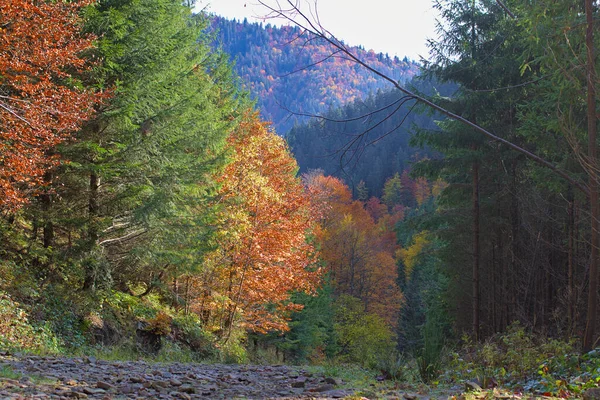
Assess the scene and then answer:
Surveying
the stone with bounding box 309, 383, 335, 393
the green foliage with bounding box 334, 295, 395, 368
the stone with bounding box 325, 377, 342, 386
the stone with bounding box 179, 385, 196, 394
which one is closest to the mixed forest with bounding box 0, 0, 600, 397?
the stone with bounding box 325, 377, 342, 386

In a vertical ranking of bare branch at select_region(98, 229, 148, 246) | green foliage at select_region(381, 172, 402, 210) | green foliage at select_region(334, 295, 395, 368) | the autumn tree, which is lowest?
green foliage at select_region(334, 295, 395, 368)

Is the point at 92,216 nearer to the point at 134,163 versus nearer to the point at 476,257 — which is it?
the point at 134,163

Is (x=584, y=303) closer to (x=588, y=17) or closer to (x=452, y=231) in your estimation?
(x=452, y=231)

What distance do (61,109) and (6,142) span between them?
3.89ft

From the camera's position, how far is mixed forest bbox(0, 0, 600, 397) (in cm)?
782

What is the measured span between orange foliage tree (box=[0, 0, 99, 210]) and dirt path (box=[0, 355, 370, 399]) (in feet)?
11.5

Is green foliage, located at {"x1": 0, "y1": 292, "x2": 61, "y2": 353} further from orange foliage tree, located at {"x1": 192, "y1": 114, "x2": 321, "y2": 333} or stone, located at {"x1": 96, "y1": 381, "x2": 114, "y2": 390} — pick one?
orange foliage tree, located at {"x1": 192, "y1": 114, "x2": 321, "y2": 333}

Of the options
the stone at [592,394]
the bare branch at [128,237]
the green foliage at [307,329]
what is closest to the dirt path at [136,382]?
the stone at [592,394]

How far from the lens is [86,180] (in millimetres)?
11664

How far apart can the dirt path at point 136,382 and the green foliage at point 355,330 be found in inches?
981

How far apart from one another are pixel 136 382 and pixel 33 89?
5863mm

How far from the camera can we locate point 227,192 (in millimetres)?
15383

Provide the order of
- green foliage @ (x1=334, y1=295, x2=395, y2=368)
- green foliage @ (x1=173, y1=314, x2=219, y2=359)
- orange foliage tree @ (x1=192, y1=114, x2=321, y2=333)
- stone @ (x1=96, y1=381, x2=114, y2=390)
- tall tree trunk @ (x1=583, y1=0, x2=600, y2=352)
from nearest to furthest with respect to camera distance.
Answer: stone @ (x1=96, y1=381, x2=114, y2=390)
tall tree trunk @ (x1=583, y1=0, x2=600, y2=352)
green foliage @ (x1=173, y1=314, x2=219, y2=359)
orange foliage tree @ (x1=192, y1=114, x2=321, y2=333)
green foliage @ (x1=334, y1=295, x2=395, y2=368)

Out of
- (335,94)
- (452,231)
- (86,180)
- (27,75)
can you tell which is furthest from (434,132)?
(335,94)
